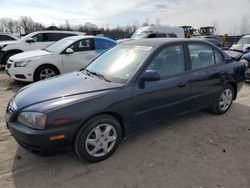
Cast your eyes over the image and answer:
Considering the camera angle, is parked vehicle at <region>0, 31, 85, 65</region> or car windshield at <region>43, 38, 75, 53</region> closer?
car windshield at <region>43, 38, 75, 53</region>

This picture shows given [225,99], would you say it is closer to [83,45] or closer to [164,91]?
[164,91]

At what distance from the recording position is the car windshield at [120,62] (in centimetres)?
348

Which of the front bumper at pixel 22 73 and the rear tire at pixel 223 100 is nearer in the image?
the rear tire at pixel 223 100

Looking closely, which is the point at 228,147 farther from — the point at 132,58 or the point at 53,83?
the point at 53,83

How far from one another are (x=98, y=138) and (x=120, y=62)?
1.29 metres

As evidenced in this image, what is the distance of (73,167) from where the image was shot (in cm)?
311

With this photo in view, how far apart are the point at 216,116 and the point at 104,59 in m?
2.57

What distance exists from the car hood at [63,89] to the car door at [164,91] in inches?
17.4

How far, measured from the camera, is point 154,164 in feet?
10.4

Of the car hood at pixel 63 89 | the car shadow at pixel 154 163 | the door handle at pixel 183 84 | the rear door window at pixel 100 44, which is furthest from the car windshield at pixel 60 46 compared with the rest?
the door handle at pixel 183 84

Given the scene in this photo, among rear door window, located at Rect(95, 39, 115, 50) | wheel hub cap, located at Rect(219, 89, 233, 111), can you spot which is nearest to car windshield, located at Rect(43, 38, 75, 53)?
rear door window, located at Rect(95, 39, 115, 50)

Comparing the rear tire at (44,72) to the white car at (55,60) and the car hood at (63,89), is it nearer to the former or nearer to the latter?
the white car at (55,60)

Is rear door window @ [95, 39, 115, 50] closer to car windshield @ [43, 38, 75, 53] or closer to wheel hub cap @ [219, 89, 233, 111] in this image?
car windshield @ [43, 38, 75, 53]

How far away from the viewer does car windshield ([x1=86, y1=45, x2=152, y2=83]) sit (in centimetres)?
348
